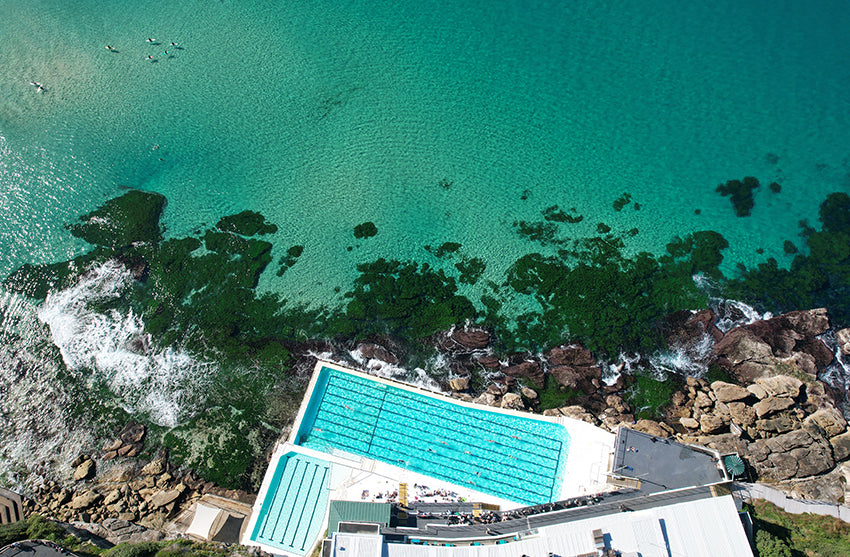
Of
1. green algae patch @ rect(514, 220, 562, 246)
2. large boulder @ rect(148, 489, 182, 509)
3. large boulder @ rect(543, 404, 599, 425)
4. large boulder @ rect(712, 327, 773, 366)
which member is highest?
green algae patch @ rect(514, 220, 562, 246)

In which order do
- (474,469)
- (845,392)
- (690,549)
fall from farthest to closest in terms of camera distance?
1. (845,392)
2. (474,469)
3. (690,549)

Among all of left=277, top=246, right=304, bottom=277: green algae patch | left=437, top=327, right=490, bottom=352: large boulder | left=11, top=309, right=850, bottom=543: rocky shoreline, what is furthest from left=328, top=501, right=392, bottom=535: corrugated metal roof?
left=277, top=246, right=304, bottom=277: green algae patch

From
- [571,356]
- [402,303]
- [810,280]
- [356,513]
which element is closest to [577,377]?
[571,356]

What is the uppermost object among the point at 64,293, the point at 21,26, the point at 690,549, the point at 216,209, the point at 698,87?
the point at 698,87

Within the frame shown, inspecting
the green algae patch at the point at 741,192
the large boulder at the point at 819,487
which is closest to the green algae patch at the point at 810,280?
the green algae patch at the point at 741,192

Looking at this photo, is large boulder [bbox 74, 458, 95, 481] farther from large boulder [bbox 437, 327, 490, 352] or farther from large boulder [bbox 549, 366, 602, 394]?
large boulder [bbox 549, 366, 602, 394]

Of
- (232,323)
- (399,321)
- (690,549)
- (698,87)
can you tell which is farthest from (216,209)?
(698,87)

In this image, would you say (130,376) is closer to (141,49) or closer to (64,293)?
(64,293)

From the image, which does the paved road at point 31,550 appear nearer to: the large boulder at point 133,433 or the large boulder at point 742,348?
the large boulder at point 133,433
